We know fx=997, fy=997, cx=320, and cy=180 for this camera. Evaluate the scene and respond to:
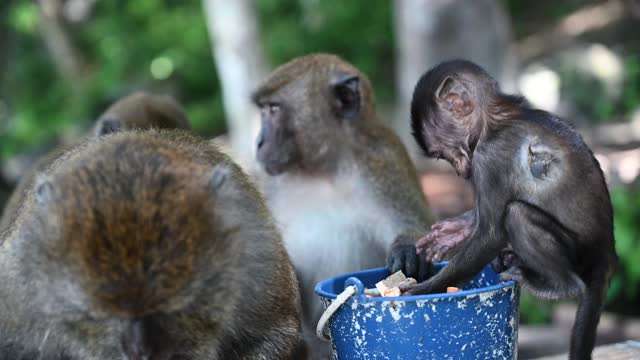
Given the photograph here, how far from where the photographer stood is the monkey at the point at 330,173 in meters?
4.66

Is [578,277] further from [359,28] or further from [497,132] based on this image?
[359,28]

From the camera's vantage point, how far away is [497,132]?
10.2 feet

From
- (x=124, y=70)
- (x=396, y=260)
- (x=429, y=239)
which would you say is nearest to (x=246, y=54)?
(x=124, y=70)

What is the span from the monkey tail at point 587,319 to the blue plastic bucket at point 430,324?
250mm

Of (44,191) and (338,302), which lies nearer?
(44,191)

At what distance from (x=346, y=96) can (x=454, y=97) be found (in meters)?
1.53

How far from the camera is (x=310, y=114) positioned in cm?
489

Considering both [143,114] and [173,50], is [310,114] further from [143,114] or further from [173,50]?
[173,50]

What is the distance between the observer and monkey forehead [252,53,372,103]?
4.91 metres

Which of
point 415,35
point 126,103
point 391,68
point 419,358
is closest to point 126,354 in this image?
point 419,358

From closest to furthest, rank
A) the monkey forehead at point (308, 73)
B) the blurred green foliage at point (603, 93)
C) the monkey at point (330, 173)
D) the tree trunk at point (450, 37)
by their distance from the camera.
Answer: the monkey at point (330, 173) < the monkey forehead at point (308, 73) < the tree trunk at point (450, 37) < the blurred green foliage at point (603, 93)

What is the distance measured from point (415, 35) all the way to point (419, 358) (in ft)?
24.4

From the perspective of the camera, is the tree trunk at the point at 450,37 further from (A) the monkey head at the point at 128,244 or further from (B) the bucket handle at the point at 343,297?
(A) the monkey head at the point at 128,244

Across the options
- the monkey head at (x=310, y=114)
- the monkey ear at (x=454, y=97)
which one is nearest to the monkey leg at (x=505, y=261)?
the monkey ear at (x=454, y=97)
